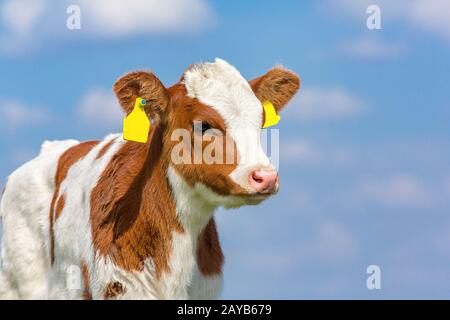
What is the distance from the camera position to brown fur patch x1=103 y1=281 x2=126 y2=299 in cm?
1022

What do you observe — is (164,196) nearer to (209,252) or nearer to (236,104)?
(209,252)

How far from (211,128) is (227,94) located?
44 cm

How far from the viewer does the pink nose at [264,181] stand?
31.7 feet

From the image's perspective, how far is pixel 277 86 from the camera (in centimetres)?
1149

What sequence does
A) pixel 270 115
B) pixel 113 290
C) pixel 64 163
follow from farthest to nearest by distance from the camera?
pixel 64 163, pixel 270 115, pixel 113 290

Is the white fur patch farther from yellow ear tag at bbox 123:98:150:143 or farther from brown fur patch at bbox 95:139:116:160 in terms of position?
brown fur patch at bbox 95:139:116:160

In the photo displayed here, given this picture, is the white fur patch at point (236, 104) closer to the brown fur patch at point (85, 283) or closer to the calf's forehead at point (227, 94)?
the calf's forehead at point (227, 94)

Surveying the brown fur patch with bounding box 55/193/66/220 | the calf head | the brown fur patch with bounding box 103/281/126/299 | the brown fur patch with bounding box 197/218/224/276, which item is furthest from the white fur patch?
the brown fur patch with bounding box 55/193/66/220

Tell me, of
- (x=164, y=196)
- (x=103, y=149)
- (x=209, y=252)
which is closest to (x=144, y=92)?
(x=164, y=196)

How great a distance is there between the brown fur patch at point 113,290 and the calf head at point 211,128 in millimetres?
1276

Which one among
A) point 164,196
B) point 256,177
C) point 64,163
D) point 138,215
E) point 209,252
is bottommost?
point 209,252
